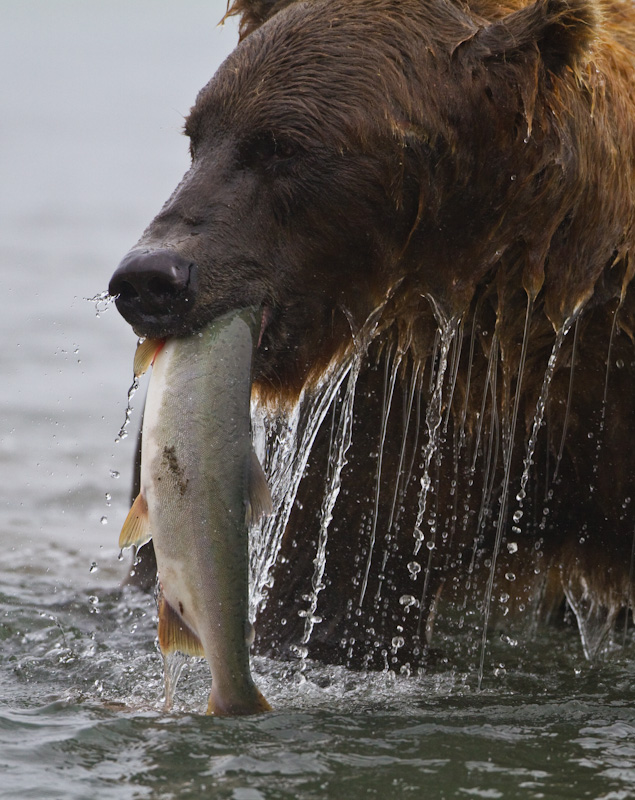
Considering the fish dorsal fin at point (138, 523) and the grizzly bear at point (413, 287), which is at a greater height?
the grizzly bear at point (413, 287)

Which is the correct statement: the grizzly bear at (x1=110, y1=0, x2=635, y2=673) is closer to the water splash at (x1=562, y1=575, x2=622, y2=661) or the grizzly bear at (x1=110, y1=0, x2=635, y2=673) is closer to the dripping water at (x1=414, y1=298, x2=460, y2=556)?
the dripping water at (x1=414, y1=298, x2=460, y2=556)

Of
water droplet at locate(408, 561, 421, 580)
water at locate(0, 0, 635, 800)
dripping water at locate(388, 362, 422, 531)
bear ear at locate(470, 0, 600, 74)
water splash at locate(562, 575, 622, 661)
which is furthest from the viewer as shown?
water splash at locate(562, 575, 622, 661)

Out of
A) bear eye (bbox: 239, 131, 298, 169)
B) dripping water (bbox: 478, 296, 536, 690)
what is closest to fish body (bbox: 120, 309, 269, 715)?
bear eye (bbox: 239, 131, 298, 169)

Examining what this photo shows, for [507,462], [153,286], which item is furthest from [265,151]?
[507,462]

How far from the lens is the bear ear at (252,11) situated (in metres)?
3.94

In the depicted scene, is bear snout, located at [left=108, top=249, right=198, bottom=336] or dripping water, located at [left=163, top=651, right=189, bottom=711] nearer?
bear snout, located at [left=108, top=249, right=198, bottom=336]

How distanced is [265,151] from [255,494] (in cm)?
96

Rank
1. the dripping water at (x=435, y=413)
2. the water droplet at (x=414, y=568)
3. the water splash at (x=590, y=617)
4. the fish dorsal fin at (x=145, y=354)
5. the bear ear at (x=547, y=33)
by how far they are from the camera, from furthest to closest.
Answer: the water splash at (x=590, y=617), the water droplet at (x=414, y=568), the dripping water at (x=435, y=413), the bear ear at (x=547, y=33), the fish dorsal fin at (x=145, y=354)

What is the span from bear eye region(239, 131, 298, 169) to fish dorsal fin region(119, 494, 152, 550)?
37.4 inches

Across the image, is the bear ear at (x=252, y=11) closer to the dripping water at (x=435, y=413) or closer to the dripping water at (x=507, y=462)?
the dripping water at (x=435, y=413)

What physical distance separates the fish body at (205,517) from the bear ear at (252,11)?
1.40 m

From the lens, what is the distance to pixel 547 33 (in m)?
3.52

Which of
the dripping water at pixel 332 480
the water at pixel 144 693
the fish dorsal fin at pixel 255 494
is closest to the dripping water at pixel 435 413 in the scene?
the dripping water at pixel 332 480

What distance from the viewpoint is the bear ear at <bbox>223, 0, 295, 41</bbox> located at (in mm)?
3939
